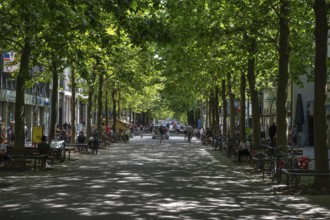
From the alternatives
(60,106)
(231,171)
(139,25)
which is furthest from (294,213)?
(60,106)

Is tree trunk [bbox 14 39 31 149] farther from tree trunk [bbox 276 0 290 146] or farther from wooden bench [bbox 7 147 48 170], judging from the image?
tree trunk [bbox 276 0 290 146]

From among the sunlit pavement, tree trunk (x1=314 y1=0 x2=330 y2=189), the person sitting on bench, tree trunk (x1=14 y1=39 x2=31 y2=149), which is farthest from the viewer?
the person sitting on bench

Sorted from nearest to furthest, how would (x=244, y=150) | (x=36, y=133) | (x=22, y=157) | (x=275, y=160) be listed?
(x=275, y=160) → (x=22, y=157) → (x=244, y=150) → (x=36, y=133)

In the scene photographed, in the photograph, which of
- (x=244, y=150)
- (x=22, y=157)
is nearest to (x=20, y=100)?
(x=22, y=157)

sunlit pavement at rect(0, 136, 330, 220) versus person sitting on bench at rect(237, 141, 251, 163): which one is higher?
person sitting on bench at rect(237, 141, 251, 163)

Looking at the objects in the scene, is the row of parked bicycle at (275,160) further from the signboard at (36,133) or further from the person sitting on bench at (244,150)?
the signboard at (36,133)

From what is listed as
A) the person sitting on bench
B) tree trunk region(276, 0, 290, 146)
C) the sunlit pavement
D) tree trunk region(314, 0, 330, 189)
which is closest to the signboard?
the sunlit pavement

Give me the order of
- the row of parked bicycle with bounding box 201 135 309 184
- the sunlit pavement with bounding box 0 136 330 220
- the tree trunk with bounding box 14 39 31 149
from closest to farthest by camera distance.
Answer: the sunlit pavement with bounding box 0 136 330 220 → the row of parked bicycle with bounding box 201 135 309 184 → the tree trunk with bounding box 14 39 31 149

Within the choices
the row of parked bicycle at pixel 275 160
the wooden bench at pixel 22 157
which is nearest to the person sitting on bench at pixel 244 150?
the row of parked bicycle at pixel 275 160

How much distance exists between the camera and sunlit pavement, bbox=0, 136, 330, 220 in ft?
35.0

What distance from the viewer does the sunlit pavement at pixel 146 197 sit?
10669mm

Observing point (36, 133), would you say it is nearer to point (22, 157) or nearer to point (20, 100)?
point (20, 100)

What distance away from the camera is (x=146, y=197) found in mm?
12969

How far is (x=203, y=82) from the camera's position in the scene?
141ft
